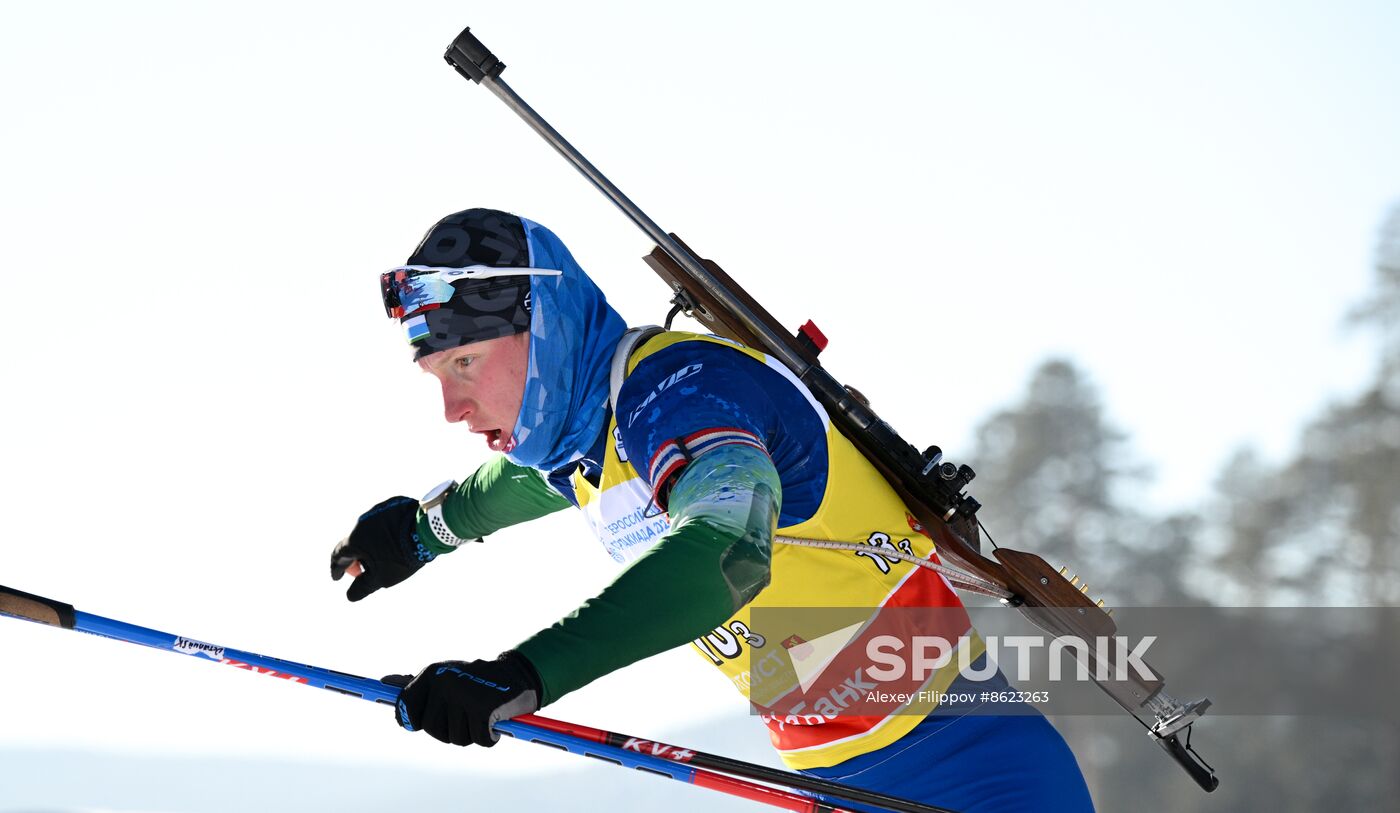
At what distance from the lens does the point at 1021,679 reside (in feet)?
10.9

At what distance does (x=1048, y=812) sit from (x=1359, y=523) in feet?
82.7

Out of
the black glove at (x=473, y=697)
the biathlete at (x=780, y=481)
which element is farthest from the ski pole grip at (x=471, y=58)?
the black glove at (x=473, y=697)

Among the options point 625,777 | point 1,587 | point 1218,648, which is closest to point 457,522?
point 1,587

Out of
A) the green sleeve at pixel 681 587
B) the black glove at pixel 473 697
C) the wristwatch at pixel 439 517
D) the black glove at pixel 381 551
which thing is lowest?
the black glove at pixel 473 697

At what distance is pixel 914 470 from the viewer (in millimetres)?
2908

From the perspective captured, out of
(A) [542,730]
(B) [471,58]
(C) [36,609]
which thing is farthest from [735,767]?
(B) [471,58]

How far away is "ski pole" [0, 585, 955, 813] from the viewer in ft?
7.70

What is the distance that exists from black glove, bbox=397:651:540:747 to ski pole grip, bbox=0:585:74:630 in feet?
3.36

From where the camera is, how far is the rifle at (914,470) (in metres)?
2.90

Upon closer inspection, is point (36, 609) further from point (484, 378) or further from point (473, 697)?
point (473, 697)

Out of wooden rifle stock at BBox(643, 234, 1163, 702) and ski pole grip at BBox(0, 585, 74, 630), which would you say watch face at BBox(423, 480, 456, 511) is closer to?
wooden rifle stock at BBox(643, 234, 1163, 702)

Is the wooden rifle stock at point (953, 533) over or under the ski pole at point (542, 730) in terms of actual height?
over

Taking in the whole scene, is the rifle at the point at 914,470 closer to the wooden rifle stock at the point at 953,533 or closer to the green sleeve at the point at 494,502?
the wooden rifle stock at the point at 953,533

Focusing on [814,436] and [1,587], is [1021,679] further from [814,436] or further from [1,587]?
[1,587]
